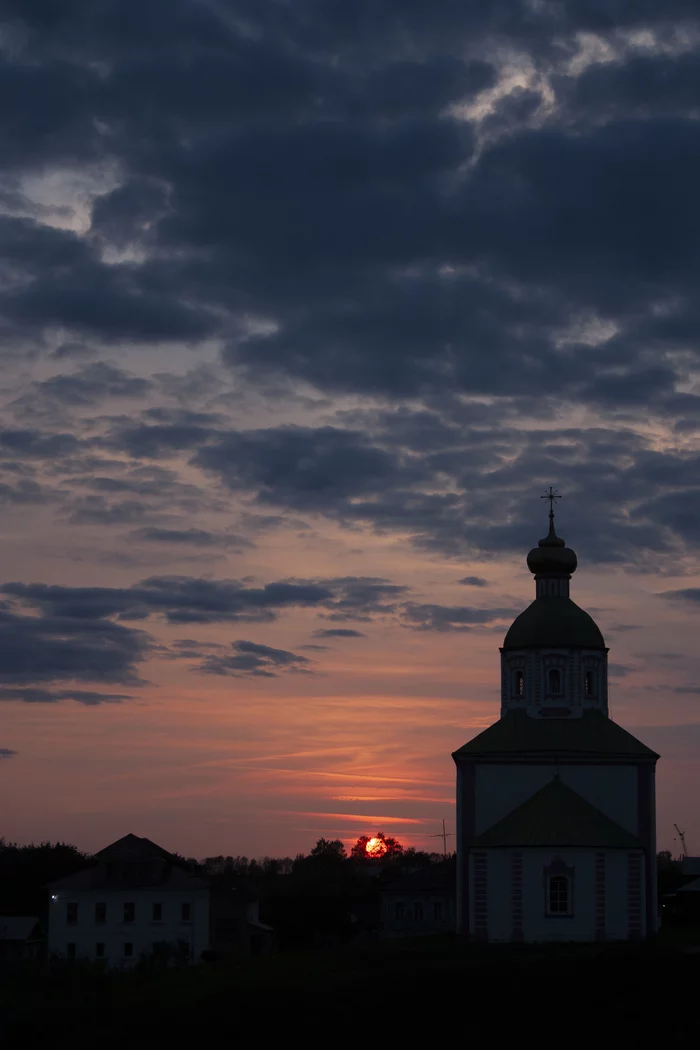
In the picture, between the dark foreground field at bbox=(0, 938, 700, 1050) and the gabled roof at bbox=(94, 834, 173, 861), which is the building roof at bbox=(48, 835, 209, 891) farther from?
the dark foreground field at bbox=(0, 938, 700, 1050)

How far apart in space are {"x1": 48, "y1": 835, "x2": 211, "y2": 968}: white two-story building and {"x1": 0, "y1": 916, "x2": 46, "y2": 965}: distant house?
178cm

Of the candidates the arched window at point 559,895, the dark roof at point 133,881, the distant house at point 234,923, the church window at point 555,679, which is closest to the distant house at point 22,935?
the dark roof at point 133,881

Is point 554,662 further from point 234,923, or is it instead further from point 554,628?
point 234,923

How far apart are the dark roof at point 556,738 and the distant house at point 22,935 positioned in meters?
22.0

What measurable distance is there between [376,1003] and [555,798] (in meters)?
27.4

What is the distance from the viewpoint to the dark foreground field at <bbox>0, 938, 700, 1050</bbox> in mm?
34969

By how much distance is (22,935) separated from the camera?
260 feet

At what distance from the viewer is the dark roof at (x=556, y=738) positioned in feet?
221

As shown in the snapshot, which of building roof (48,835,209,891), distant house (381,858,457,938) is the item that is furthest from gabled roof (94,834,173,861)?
distant house (381,858,457,938)

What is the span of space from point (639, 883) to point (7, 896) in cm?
4382

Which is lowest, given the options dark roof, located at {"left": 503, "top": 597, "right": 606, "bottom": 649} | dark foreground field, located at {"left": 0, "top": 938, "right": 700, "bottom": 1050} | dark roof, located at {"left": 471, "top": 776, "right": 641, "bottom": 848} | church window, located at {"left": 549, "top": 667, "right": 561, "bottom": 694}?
dark foreground field, located at {"left": 0, "top": 938, "right": 700, "bottom": 1050}

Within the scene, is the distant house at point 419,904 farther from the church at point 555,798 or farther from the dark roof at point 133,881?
the church at point 555,798

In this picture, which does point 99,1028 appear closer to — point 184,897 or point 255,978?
point 255,978

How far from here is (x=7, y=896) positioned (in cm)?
9306
